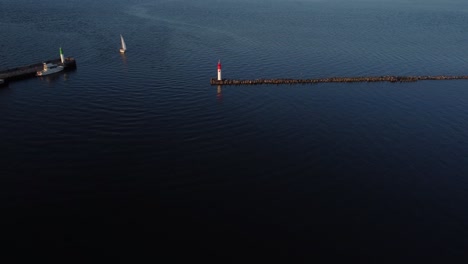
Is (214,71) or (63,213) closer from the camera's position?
(63,213)

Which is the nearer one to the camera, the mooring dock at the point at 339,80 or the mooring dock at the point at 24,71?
the mooring dock at the point at 24,71

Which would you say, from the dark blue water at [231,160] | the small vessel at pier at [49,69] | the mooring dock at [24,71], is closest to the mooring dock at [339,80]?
the dark blue water at [231,160]

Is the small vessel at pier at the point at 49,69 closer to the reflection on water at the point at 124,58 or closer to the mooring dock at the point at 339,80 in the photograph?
the reflection on water at the point at 124,58

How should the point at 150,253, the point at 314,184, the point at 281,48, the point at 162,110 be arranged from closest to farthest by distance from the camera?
the point at 150,253
the point at 314,184
the point at 162,110
the point at 281,48

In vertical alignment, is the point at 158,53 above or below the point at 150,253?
above

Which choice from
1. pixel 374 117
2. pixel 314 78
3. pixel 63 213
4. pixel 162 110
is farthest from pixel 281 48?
pixel 63 213

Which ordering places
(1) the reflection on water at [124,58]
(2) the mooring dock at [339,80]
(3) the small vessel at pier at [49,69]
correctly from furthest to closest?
(1) the reflection on water at [124,58]
(2) the mooring dock at [339,80]
(3) the small vessel at pier at [49,69]

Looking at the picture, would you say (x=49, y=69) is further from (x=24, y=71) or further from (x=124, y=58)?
(x=124, y=58)

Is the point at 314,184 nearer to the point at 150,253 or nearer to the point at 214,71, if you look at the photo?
the point at 150,253
